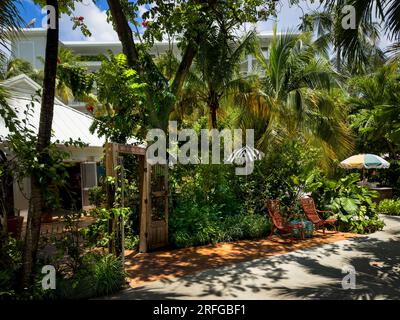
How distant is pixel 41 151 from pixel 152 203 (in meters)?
4.34

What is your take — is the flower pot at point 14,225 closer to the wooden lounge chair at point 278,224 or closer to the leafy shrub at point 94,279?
the leafy shrub at point 94,279

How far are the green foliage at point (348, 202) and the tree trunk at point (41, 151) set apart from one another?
28.4 ft

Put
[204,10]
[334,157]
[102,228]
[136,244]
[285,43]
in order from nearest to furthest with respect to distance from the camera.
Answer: [102,228], [136,244], [204,10], [285,43], [334,157]

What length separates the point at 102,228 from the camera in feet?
21.0

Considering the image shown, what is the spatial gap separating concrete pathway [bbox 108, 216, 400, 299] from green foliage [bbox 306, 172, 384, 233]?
226 centimetres

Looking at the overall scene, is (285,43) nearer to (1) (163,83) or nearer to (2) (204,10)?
(2) (204,10)

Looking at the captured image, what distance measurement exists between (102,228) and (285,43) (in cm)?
1183

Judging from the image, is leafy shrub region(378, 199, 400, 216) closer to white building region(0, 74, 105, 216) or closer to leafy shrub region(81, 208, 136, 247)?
white building region(0, 74, 105, 216)

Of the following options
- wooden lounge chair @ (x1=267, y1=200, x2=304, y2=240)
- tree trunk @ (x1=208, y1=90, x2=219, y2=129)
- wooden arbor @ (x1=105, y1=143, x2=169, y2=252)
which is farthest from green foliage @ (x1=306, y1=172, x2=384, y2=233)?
wooden arbor @ (x1=105, y1=143, x2=169, y2=252)

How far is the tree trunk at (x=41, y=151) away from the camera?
525 cm

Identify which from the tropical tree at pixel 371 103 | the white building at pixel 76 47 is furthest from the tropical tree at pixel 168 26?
the white building at pixel 76 47

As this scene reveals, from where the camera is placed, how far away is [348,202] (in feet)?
38.0

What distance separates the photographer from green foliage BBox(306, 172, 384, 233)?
36.9 ft
